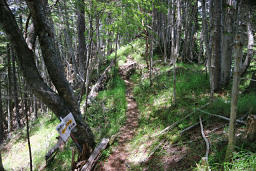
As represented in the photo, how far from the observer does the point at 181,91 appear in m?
5.14

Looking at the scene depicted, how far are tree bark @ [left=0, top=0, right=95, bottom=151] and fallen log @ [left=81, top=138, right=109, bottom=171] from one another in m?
0.34

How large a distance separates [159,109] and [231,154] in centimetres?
311

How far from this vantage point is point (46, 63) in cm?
339

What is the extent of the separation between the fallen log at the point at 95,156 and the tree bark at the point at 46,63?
337 millimetres

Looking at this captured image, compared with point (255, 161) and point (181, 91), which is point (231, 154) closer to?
point (255, 161)

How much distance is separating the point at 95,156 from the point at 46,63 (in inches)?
93.7

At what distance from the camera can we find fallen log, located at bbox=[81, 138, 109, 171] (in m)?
3.48

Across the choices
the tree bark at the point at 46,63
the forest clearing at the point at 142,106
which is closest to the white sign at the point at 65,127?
the forest clearing at the point at 142,106

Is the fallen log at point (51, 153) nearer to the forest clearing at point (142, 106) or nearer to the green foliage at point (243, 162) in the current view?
the forest clearing at point (142, 106)

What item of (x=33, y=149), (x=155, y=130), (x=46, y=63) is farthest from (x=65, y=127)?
(x=33, y=149)

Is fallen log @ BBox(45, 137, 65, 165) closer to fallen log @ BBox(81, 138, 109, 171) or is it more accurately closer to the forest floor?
the forest floor

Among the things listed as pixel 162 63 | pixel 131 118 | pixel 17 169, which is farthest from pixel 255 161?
pixel 162 63

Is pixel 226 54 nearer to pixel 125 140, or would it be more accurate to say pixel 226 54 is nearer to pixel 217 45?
pixel 217 45

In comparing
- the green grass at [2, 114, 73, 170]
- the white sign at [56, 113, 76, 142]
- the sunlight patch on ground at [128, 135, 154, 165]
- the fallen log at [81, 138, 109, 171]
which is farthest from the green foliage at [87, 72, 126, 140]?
the white sign at [56, 113, 76, 142]
